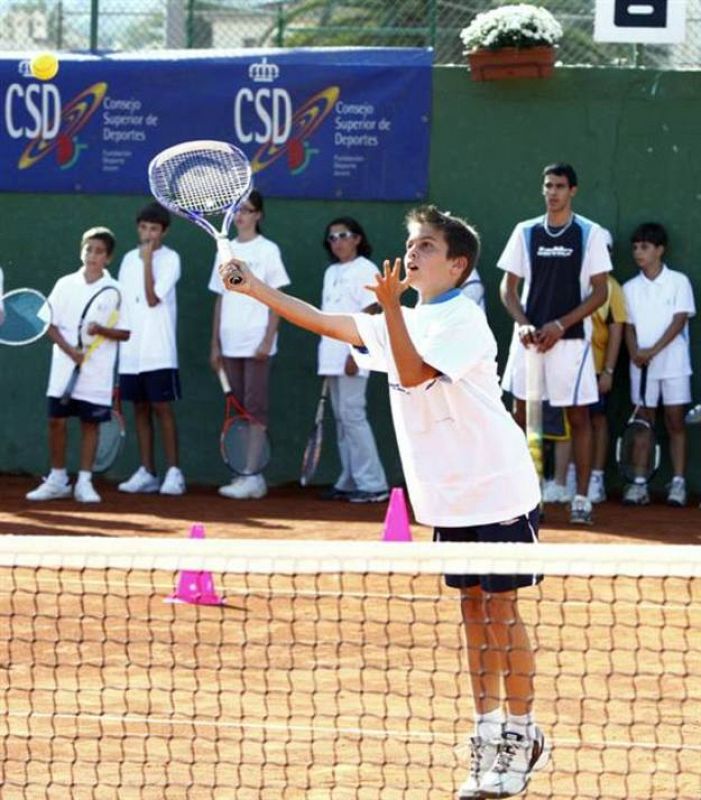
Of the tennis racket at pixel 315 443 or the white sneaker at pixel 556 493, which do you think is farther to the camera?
the tennis racket at pixel 315 443

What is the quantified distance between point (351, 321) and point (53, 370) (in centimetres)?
638

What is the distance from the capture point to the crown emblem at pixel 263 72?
12.1 m

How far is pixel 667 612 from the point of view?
26.1ft

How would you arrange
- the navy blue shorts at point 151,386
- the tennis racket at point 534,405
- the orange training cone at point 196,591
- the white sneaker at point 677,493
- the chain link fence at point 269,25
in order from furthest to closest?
the chain link fence at point 269,25
the navy blue shorts at point 151,386
the white sneaker at point 677,493
the tennis racket at point 534,405
the orange training cone at point 196,591

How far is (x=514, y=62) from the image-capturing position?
38.5ft

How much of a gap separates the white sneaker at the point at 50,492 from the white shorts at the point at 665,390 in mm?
3620

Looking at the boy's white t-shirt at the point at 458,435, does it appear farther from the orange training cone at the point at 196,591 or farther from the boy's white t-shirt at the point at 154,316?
the boy's white t-shirt at the point at 154,316

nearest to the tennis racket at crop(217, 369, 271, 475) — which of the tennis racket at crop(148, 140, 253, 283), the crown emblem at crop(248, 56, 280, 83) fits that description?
the crown emblem at crop(248, 56, 280, 83)

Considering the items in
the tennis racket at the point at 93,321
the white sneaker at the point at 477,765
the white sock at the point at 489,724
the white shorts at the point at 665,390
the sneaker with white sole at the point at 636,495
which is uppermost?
the tennis racket at the point at 93,321

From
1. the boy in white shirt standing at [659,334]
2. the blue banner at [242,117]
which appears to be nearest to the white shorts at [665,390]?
the boy in white shirt standing at [659,334]

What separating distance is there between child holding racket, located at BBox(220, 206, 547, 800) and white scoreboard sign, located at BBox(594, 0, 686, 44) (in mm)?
6505

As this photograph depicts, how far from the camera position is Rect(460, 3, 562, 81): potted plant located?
1165 cm

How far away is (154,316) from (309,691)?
18.4 ft

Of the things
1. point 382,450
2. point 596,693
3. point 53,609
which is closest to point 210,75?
point 382,450
